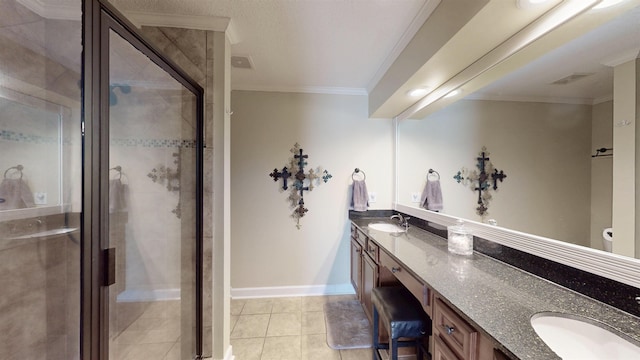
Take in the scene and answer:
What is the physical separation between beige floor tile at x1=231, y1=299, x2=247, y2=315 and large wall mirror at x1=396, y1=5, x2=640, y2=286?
210cm

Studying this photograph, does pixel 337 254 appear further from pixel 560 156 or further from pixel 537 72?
pixel 537 72

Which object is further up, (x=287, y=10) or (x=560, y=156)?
(x=287, y=10)

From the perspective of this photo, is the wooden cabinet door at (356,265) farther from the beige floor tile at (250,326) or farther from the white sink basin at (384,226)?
the beige floor tile at (250,326)

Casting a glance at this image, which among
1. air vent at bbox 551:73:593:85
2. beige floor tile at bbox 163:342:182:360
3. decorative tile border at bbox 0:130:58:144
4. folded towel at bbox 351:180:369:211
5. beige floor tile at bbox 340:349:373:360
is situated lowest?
beige floor tile at bbox 340:349:373:360

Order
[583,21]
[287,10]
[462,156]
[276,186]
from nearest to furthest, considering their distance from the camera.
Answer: [583,21] < [287,10] < [462,156] < [276,186]

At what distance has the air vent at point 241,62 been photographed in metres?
2.04

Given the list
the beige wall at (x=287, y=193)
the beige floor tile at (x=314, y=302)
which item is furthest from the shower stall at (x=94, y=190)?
the beige floor tile at (x=314, y=302)

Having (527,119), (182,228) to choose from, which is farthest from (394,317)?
(527,119)

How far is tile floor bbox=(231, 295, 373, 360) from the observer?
1.79 m

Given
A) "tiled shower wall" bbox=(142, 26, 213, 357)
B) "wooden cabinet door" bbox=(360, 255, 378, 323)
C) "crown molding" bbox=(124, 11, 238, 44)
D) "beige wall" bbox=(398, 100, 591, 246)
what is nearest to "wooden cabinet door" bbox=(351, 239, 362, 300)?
"wooden cabinet door" bbox=(360, 255, 378, 323)

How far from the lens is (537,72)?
4.46ft

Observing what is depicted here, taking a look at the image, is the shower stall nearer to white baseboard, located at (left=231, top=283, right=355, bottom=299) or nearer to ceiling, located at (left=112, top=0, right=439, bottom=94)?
ceiling, located at (left=112, top=0, right=439, bottom=94)

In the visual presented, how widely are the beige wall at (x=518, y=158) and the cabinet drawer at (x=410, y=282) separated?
70 cm

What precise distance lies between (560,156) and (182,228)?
2.49m
